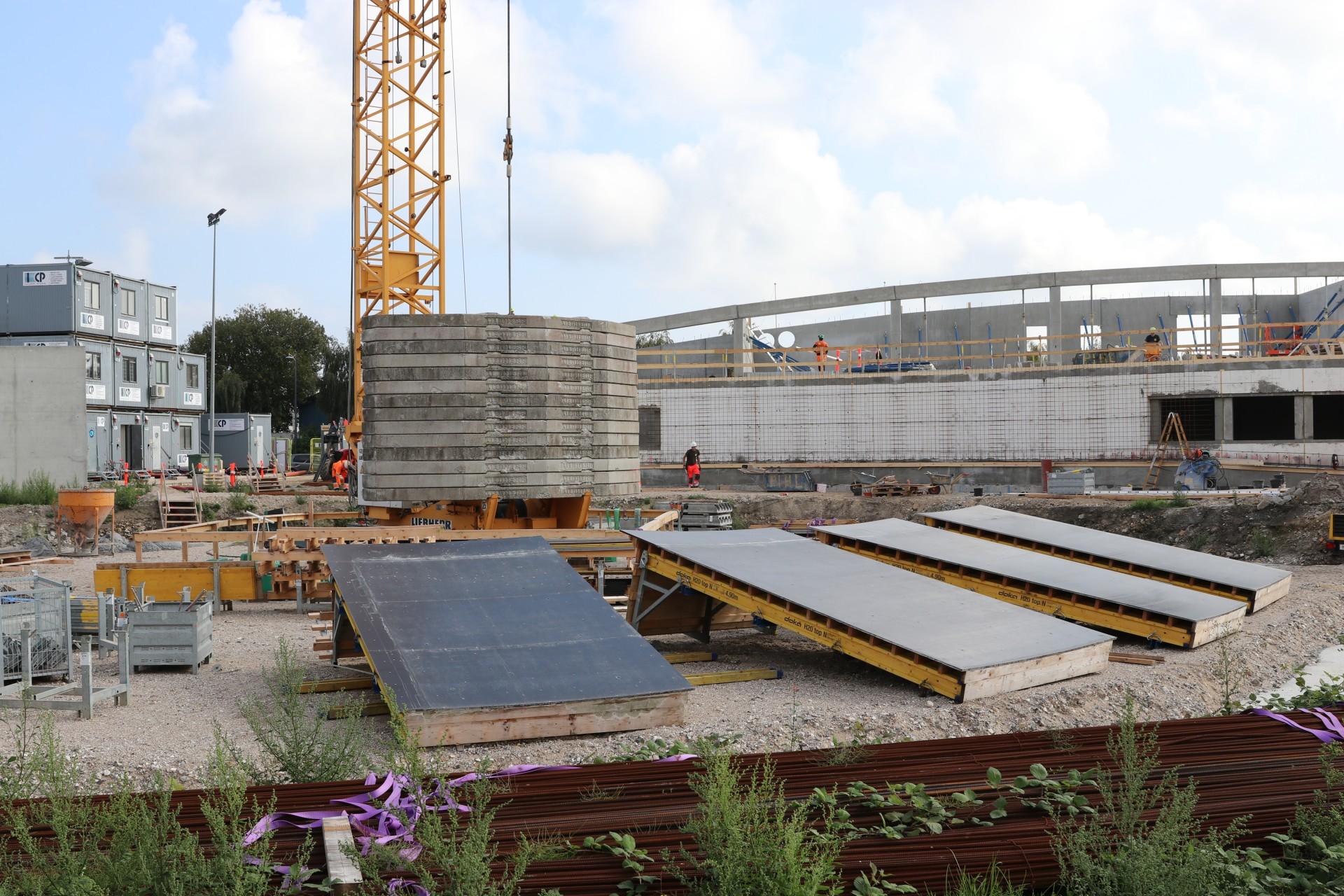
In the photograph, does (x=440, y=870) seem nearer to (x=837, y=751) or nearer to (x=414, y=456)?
(x=837, y=751)

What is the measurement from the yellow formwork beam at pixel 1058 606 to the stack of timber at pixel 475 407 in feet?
15.5

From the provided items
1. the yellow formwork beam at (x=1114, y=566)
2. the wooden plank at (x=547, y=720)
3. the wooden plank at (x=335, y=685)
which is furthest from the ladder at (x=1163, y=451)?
the wooden plank at (x=335, y=685)

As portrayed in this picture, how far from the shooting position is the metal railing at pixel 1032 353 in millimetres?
35094

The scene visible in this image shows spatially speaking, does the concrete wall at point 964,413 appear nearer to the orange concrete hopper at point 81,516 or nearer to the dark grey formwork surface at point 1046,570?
the orange concrete hopper at point 81,516

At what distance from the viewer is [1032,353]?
36062 millimetres

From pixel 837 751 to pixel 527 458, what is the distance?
10.3 metres

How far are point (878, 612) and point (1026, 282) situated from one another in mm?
29249

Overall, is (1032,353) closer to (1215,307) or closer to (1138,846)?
(1215,307)

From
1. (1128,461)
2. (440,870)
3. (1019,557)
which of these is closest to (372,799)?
(440,870)

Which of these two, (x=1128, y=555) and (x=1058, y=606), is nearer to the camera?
(x=1058, y=606)

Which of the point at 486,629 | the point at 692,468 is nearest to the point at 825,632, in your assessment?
the point at 486,629

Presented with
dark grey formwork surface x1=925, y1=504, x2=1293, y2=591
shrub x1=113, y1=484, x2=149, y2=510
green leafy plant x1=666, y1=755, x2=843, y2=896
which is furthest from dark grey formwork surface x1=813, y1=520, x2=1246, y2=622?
shrub x1=113, y1=484, x2=149, y2=510

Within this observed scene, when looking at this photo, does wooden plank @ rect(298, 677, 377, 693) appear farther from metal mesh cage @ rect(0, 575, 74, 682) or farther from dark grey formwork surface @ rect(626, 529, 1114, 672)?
dark grey formwork surface @ rect(626, 529, 1114, 672)

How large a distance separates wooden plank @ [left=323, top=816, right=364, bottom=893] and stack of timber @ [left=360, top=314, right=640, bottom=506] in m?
11.1
